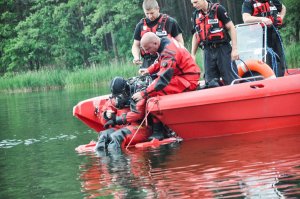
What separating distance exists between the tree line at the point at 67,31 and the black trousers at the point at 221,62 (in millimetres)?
25696

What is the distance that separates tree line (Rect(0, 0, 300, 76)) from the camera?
3591 centimetres

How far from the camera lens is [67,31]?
4022 cm

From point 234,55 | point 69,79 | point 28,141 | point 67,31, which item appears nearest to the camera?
point 234,55

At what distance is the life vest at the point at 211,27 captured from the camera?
8992 millimetres

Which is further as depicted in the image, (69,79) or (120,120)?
(69,79)

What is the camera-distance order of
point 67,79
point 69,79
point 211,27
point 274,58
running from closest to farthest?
point 211,27, point 274,58, point 69,79, point 67,79

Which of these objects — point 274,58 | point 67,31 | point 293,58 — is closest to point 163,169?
point 274,58

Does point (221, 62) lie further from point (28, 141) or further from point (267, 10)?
point (28, 141)

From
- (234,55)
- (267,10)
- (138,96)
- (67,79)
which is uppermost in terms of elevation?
(267,10)

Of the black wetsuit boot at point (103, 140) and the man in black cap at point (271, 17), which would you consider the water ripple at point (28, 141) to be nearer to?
the black wetsuit boot at point (103, 140)

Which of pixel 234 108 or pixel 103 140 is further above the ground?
pixel 234 108

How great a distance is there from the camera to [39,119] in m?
13.9

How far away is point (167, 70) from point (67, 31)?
3240cm

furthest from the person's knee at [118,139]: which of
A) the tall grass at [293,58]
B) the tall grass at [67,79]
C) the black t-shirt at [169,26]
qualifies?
the tall grass at [67,79]
